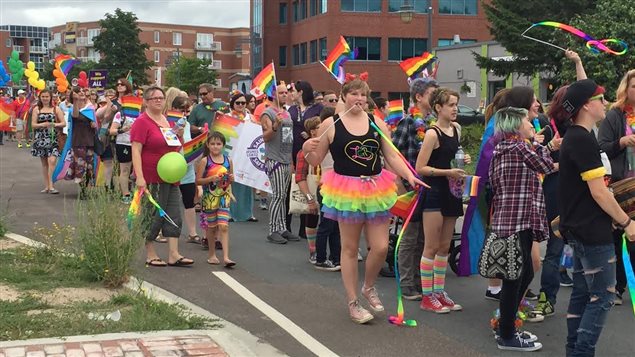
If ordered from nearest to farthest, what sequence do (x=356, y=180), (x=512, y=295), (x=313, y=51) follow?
(x=512, y=295), (x=356, y=180), (x=313, y=51)

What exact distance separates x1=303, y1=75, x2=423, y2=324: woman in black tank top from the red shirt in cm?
220

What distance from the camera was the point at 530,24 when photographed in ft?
100

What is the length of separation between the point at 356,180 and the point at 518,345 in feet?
5.64

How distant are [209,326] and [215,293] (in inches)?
51.8

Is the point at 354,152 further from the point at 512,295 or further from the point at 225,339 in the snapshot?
the point at 225,339

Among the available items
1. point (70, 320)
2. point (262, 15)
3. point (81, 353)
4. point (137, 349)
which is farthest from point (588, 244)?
A: point (262, 15)

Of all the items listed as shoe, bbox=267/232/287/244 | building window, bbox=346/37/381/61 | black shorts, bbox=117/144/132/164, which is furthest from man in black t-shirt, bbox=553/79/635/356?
building window, bbox=346/37/381/61

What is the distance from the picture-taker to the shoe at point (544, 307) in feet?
21.1

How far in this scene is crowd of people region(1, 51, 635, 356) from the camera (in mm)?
4816

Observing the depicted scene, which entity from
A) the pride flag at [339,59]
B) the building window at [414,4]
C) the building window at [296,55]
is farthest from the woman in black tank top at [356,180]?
the building window at [296,55]

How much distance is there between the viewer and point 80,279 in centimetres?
699

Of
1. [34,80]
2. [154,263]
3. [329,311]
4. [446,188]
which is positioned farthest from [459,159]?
[34,80]

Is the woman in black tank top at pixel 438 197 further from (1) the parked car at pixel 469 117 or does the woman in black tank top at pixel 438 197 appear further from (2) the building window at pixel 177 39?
(2) the building window at pixel 177 39

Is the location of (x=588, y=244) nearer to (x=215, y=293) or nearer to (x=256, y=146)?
(x=215, y=293)
